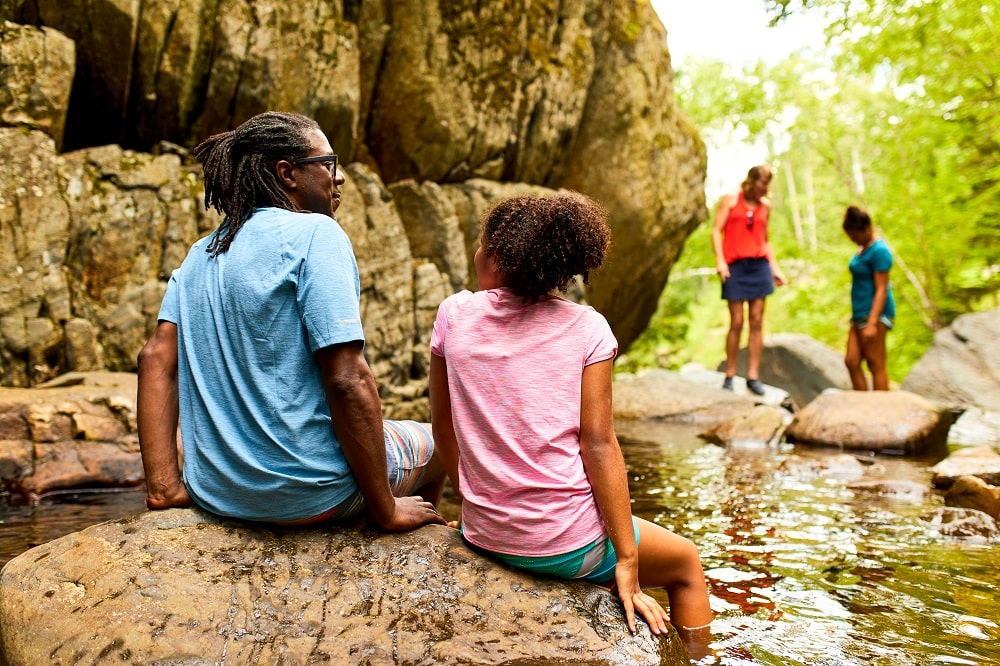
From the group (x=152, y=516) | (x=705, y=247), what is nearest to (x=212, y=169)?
(x=152, y=516)

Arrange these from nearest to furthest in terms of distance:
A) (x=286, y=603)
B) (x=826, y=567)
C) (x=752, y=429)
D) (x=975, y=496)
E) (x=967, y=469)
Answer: (x=286, y=603)
(x=826, y=567)
(x=975, y=496)
(x=967, y=469)
(x=752, y=429)

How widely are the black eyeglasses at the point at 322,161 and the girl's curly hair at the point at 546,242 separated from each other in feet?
2.16

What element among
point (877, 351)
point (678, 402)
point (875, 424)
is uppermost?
point (877, 351)

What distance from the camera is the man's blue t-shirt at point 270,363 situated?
8.37 feet

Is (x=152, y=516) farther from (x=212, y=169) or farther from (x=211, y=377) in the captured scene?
(x=212, y=169)

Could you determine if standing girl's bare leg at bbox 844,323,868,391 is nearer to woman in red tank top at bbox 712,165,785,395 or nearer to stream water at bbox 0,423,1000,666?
woman in red tank top at bbox 712,165,785,395

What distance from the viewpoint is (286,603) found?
248cm

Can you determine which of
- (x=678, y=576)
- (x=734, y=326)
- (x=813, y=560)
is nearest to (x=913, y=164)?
(x=734, y=326)

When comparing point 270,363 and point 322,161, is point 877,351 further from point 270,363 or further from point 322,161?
point 270,363

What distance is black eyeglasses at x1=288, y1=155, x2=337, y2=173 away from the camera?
2.81 metres

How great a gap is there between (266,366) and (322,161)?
30.1 inches

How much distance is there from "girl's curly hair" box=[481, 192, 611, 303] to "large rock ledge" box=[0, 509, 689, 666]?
0.96 m

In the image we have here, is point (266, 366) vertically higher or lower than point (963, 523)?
higher

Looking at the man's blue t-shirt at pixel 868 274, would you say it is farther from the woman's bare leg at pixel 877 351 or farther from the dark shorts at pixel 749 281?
the dark shorts at pixel 749 281
